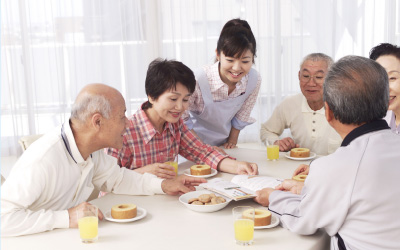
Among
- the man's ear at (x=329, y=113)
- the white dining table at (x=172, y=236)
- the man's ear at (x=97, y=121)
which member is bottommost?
the white dining table at (x=172, y=236)

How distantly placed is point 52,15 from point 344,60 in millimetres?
4033

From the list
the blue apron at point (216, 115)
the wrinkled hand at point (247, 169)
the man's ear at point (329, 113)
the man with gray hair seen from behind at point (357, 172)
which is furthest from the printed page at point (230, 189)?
the blue apron at point (216, 115)

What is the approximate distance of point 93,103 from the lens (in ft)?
5.99

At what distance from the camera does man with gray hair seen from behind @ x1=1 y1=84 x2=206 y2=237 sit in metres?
1.60

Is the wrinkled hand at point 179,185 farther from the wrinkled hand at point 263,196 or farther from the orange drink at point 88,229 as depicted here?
the orange drink at point 88,229

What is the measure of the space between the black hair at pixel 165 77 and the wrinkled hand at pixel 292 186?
80 centimetres

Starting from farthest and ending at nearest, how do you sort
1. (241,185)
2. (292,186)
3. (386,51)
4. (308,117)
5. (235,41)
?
(308,117), (235,41), (386,51), (241,185), (292,186)

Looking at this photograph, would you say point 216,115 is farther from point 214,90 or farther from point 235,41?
point 235,41

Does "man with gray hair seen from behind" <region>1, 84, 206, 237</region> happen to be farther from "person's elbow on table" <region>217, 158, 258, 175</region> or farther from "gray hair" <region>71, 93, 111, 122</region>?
"person's elbow on table" <region>217, 158, 258, 175</region>

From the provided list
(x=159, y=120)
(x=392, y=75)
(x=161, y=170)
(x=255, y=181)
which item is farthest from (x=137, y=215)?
(x=392, y=75)

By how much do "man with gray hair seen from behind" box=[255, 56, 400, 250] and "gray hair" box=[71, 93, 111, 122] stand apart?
2.69 feet

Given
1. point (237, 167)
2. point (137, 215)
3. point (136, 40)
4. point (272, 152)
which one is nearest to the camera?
point (137, 215)

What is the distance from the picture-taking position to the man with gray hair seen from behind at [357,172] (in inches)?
54.9

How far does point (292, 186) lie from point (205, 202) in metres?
0.39
